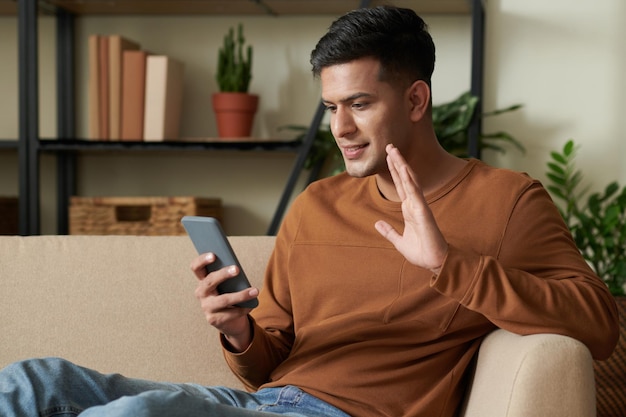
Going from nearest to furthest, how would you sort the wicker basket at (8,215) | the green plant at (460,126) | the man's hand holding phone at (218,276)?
the man's hand holding phone at (218,276) < the green plant at (460,126) < the wicker basket at (8,215)

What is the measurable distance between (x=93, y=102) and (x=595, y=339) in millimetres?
2010

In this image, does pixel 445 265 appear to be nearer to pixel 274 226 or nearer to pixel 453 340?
pixel 453 340

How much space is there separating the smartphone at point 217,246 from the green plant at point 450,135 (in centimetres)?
144

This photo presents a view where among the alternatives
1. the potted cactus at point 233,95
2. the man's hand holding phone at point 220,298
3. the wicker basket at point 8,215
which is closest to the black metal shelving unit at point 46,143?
the potted cactus at point 233,95

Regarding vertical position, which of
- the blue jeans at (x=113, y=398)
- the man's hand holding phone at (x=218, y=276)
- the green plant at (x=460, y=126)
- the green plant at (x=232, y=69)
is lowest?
the blue jeans at (x=113, y=398)

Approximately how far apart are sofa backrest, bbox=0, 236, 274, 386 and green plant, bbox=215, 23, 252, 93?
115 cm

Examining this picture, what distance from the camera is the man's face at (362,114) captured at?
1.48 meters

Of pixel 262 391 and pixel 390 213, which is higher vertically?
pixel 390 213

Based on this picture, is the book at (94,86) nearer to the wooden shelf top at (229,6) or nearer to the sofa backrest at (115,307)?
the wooden shelf top at (229,6)

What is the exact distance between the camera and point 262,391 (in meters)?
1.50

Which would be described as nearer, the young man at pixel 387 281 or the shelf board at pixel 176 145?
the young man at pixel 387 281

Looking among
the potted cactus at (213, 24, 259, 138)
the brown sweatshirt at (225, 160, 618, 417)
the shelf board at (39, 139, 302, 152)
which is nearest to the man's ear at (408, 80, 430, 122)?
the brown sweatshirt at (225, 160, 618, 417)

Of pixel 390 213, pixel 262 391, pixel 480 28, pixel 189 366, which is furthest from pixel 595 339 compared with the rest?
pixel 480 28

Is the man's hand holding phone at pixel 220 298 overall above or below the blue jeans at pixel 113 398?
above
